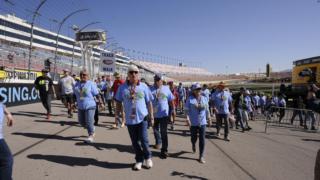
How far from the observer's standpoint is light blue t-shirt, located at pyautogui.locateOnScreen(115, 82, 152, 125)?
570 cm

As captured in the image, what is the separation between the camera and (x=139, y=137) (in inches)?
229

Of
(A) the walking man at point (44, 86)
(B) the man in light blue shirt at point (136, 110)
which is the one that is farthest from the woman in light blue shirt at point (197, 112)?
(A) the walking man at point (44, 86)

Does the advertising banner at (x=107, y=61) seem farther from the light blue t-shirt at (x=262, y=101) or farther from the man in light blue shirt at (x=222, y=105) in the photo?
the man in light blue shirt at (x=222, y=105)

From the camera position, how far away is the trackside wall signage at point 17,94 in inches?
536

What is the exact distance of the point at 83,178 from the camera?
17.1ft

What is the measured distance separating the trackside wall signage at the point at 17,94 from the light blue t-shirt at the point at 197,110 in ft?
28.3

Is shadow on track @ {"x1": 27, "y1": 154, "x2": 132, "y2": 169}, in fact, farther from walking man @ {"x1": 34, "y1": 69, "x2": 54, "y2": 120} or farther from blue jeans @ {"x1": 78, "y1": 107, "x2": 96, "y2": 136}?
walking man @ {"x1": 34, "y1": 69, "x2": 54, "y2": 120}

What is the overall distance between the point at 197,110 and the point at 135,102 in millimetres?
1817

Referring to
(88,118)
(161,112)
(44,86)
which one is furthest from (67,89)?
(161,112)

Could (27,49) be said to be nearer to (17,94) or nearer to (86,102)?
(17,94)

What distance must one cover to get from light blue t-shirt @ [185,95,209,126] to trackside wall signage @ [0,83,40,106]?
8.61m

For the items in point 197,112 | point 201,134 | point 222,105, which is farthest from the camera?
point 222,105

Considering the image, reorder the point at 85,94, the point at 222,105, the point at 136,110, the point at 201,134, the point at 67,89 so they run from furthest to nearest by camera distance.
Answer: the point at 67,89 < the point at 222,105 < the point at 85,94 < the point at 201,134 < the point at 136,110

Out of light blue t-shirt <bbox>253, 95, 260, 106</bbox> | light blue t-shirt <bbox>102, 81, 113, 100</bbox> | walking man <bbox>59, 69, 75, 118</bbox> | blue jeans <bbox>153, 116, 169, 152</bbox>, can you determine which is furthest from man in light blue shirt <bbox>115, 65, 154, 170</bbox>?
light blue t-shirt <bbox>253, 95, 260, 106</bbox>
